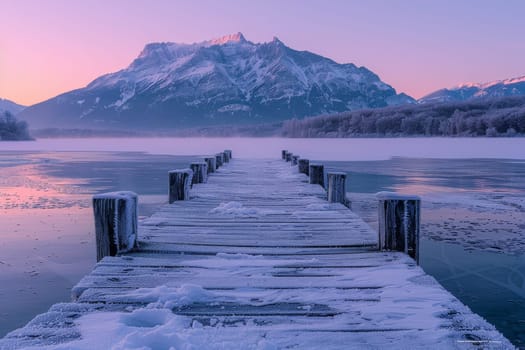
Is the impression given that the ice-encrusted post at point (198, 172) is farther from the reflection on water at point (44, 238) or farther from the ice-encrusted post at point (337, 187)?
the ice-encrusted post at point (337, 187)

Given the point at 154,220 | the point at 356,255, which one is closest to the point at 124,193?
the point at 154,220

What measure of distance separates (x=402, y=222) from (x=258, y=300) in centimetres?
207

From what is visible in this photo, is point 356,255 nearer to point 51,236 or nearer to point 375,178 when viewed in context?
point 51,236

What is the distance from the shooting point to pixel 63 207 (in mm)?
12180

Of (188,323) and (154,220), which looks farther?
(154,220)

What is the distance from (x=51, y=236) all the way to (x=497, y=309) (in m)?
7.38

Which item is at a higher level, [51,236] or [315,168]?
[315,168]

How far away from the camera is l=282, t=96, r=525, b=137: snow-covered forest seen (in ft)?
271

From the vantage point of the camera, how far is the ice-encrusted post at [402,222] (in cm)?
508

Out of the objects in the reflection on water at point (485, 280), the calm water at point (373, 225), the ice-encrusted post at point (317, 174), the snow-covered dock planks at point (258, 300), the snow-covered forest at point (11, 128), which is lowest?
the reflection on water at point (485, 280)

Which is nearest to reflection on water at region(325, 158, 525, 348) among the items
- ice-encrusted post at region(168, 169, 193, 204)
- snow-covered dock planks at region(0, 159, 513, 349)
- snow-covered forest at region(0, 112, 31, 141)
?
snow-covered dock planks at region(0, 159, 513, 349)

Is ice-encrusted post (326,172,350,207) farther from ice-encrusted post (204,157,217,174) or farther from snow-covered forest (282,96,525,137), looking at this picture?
snow-covered forest (282,96,525,137)

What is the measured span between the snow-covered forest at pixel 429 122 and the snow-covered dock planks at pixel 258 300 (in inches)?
3299

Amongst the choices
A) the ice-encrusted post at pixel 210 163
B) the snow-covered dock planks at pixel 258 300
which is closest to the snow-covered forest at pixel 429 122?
the ice-encrusted post at pixel 210 163
